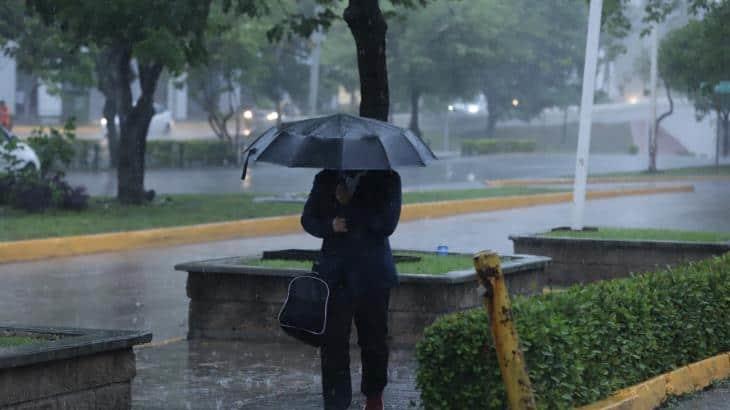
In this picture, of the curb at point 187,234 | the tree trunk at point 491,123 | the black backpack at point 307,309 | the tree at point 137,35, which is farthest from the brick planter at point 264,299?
the tree trunk at point 491,123

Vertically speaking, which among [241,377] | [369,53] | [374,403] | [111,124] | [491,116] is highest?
[491,116]

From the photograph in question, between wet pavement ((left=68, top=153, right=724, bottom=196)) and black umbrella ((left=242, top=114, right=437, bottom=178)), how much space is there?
23.0 meters

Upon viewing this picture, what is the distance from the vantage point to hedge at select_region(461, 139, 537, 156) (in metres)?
61.7

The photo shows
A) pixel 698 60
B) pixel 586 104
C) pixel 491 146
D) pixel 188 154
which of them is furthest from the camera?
pixel 491 146

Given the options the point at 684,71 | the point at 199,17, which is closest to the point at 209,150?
the point at 684,71

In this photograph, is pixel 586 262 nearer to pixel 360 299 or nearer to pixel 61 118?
pixel 360 299

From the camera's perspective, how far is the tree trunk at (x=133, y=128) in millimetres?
23812

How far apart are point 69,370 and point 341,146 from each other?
1823 millimetres

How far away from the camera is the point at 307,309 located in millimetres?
7516

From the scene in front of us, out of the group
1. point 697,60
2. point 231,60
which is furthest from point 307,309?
point 231,60

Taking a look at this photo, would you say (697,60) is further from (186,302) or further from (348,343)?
(348,343)

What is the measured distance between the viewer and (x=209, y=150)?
1817 inches

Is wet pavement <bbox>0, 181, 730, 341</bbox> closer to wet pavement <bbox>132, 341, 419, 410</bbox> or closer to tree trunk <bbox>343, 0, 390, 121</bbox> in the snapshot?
wet pavement <bbox>132, 341, 419, 410</bbox>

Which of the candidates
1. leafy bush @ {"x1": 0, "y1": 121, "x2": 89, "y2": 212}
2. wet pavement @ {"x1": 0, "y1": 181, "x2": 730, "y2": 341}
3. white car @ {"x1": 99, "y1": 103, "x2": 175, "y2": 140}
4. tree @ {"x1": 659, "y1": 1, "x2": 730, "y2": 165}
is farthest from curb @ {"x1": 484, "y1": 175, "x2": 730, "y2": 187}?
white car @ {"x1": 99, "y1": 103, "x2": 175, "y2": 140}
